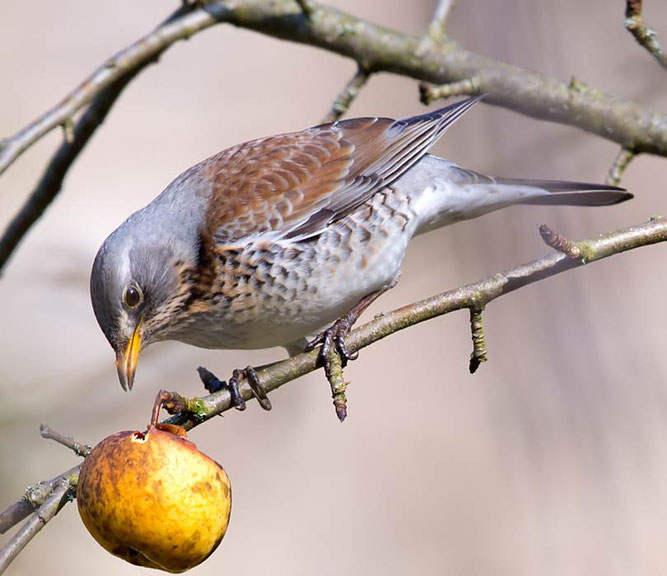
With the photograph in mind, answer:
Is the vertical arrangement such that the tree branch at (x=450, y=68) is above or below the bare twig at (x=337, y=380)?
above

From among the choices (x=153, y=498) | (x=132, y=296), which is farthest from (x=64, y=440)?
(x=132, y=296)

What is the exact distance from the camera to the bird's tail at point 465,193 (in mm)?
4227

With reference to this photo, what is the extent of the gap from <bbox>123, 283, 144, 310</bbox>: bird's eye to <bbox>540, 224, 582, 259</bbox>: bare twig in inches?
58.3

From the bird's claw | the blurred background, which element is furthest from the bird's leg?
the blurred background

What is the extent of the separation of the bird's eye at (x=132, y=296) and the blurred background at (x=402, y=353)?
2.56ft

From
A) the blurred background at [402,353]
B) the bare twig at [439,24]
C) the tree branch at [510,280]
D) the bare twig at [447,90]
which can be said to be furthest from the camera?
the blurred background at [402,353]

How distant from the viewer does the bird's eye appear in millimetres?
3545

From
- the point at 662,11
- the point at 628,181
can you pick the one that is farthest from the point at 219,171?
the point at 662,11

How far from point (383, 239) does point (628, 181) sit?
10.7 feet

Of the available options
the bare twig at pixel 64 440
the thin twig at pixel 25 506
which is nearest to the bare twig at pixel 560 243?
the bare twig at pixel 64 440

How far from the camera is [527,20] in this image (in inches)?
184

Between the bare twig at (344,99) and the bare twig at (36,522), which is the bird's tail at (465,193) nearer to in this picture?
the bare twig at (344,99)

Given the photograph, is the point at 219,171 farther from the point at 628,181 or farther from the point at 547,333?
the point at 628,181

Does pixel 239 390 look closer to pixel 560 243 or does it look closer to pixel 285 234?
pixel 285 234
